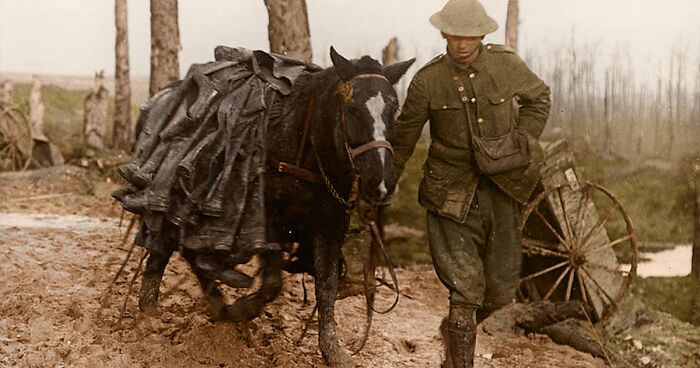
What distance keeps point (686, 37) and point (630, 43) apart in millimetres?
1296

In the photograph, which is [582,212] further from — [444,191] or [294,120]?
[294,120]

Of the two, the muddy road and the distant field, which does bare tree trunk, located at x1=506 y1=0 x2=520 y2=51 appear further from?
the distant field

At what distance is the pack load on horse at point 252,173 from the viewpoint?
4.93 metres

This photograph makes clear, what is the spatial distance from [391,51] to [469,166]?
7.25 meters

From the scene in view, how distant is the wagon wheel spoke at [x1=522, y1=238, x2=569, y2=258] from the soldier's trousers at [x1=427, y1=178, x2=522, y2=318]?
213 cm

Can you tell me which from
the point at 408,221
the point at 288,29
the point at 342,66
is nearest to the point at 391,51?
the point at 408,221

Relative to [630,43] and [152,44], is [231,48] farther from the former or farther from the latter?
[630,43]

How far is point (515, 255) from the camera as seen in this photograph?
5023 millimetres

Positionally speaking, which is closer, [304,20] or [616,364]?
[616,364]

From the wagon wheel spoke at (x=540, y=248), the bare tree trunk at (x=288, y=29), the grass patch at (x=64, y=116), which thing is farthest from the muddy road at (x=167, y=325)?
the grass patch at (x=64, y=116)

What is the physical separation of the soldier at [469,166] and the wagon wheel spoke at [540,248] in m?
2.14

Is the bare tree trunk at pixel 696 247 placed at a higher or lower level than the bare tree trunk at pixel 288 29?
lower

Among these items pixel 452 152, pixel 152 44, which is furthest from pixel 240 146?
pixel 152 44

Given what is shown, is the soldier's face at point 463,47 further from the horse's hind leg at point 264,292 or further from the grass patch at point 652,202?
the grass patch at point 652,202
